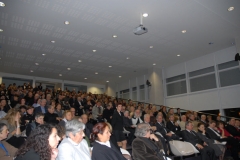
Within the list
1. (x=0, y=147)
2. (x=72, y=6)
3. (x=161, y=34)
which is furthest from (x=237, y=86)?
(x=0, y=147)

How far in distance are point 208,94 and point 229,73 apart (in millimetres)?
1727

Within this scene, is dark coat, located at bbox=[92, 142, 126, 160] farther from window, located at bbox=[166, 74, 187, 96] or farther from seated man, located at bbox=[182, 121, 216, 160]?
window, located at bbox=[166, 74, 187, 96]

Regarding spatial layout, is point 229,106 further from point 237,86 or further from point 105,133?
point 105,133

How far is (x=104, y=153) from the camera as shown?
7.98ft

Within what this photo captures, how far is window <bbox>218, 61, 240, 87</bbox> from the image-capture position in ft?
33.7

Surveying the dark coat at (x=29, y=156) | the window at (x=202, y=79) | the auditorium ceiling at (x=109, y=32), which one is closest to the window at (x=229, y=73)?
the window at (x=202, y=79)

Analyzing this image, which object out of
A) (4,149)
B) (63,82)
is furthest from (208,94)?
(63,82)

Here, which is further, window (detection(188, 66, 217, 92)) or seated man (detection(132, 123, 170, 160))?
window (detection(188, 66, 217, 92))

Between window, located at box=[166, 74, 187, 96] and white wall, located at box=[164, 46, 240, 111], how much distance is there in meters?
0.30

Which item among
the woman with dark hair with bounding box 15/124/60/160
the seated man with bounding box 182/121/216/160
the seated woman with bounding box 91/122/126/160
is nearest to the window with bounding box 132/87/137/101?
the seated man with bounding box 182/121/216/160

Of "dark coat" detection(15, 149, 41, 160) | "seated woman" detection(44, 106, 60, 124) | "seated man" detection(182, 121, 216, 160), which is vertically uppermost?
"seated woman" detection(44, 106, 60, 124)

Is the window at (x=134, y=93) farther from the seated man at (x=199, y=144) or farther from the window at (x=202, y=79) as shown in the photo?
the seated man at (x=199, y=144)

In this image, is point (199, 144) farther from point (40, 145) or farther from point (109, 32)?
point (109, 32)

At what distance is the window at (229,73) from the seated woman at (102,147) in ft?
32.8
